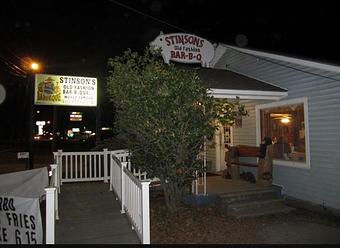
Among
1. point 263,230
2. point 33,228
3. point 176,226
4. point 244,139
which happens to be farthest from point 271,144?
point 33,228

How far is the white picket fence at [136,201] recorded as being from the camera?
5699mm

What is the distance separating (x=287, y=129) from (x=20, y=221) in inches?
299

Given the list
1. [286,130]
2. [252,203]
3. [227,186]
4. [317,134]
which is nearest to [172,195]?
[252,203]

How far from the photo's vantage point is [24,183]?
24.7 ft

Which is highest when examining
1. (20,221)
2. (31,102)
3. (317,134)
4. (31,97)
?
(31,97)

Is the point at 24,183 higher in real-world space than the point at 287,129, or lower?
lower

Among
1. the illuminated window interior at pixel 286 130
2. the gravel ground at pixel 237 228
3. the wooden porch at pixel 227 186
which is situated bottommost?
the gravel ground at pixel 237 228

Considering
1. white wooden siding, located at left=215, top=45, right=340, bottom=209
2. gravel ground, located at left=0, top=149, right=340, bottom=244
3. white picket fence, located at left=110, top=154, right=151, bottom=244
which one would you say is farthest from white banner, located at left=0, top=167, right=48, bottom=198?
white wooden siding, located at left=215, top=45, right=340, bottom=209

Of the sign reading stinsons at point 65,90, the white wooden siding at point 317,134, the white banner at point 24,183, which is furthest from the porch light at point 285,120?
the sign reading stinsons at point 65,90

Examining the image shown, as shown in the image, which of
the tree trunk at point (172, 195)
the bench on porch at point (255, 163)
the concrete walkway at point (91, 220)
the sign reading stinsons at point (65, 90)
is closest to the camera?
the concrete walkway at point (91, 220)

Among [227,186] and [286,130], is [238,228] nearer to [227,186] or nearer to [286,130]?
→ [227,186]

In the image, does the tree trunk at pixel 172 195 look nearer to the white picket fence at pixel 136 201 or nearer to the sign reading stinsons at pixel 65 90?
the white picket fence at pixel 136 201

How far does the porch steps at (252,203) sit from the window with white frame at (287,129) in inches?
53.3

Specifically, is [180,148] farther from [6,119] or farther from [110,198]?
[6,119]
